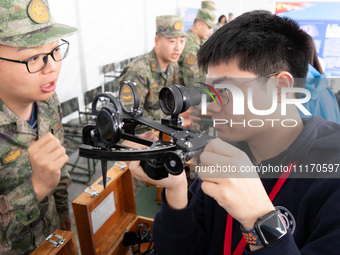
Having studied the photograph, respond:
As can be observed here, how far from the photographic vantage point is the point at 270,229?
67cm

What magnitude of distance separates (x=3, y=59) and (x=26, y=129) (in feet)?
1.35

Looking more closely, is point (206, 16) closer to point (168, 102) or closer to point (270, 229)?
point (168, 102)

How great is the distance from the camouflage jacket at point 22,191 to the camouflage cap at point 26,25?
0.36 metres

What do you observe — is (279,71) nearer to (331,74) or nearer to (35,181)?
(35,181)

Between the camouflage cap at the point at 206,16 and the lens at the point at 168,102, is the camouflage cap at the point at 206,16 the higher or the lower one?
the higher one

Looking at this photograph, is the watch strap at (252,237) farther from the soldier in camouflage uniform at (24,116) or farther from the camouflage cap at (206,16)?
the camouflage cap at (206,16)

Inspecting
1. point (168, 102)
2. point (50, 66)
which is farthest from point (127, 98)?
point (50, 66)

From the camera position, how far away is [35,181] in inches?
45.6

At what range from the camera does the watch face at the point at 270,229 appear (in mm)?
669

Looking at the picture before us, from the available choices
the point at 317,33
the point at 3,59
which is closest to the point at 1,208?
the point at 3,59

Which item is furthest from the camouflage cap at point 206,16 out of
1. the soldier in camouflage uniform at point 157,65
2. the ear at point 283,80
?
the ear at point 283,80

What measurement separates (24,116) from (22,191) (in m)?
0.43

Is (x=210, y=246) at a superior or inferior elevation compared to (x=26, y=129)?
inferior

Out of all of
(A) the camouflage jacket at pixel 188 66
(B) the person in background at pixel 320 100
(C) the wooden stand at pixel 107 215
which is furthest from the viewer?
(A) the camouflage jacket at pixel 188 66
